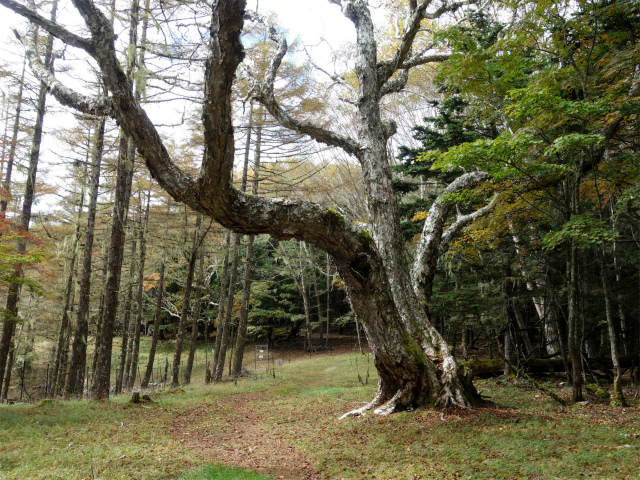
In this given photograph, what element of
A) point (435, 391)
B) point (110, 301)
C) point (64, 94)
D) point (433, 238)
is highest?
point (64, 94)

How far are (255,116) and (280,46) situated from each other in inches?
236

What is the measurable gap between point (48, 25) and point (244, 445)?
540 centimetres

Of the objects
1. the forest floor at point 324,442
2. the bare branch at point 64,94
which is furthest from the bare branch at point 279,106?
the forest floor at point 324,442

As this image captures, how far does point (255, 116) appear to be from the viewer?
12.5 meters

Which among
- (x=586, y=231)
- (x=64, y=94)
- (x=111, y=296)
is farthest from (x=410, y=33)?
(x=111, y=296)

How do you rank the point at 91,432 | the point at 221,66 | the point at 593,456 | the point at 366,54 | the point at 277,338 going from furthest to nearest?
the point at 277,338 < the point at 366,54 < the point at 91,432 < the point at 593,456 < the point at 221,66

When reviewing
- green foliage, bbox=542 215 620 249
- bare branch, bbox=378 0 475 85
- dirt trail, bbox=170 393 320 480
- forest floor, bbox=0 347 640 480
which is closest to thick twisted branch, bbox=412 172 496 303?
green foliage, bbox=542 215 620 249

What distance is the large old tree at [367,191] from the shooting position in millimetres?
3240

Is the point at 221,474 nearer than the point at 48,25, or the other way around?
the point at 48,25

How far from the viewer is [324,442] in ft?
16.8

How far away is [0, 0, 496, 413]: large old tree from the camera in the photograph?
10.6ft

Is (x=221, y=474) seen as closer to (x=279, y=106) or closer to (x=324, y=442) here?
(x=324, y=442)

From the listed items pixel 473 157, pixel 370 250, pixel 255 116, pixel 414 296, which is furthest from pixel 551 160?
pixel 255 116

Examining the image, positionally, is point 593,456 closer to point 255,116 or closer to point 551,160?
point 551,160
